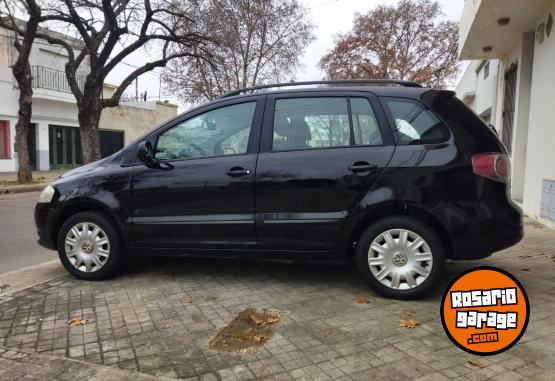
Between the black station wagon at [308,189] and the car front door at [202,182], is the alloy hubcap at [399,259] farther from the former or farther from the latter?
the car front door at [202,182]

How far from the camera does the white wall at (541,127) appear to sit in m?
7.38

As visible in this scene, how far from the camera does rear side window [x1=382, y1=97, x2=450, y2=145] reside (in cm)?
392

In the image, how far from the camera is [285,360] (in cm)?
297

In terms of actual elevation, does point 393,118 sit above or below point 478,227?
above

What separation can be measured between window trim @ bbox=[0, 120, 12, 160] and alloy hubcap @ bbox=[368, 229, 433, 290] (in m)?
22.7

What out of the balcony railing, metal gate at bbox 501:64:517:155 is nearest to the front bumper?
metal gate at bbox 501:64:517:155

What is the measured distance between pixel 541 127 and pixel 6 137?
2219cm

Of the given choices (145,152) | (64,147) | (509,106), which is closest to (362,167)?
(145,152)

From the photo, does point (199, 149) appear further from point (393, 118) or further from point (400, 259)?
point (400, 259)

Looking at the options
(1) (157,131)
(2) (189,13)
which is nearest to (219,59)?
(2) (189,13)

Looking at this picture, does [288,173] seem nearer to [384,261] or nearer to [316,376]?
[384,261]

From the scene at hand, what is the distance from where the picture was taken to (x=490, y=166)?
3793 mm

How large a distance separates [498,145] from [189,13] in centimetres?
1705

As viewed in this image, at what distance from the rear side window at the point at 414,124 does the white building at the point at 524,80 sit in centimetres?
436
